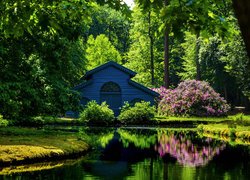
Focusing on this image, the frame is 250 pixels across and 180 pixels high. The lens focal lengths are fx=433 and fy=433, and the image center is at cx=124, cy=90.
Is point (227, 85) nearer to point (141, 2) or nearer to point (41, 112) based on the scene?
point (41, 112)

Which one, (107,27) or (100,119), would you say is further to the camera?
(107,27)

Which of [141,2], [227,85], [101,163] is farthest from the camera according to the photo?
[227,85]

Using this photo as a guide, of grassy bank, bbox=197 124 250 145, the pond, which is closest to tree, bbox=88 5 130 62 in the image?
grassy bank, bbox=197 124 250 145

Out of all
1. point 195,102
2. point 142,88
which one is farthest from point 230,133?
point 142,88

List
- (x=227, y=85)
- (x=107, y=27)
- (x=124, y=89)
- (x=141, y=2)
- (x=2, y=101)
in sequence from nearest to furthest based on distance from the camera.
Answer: (x=141, y=2) < (x=2, y=101) < (x=124, y=89) < (x=227, y=85) < (x=107, y=27)

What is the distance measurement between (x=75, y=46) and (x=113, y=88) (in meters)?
14.0

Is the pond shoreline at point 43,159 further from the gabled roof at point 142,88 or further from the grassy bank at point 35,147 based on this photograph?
the gabled roof at point 142,88

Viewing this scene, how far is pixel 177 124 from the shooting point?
150 feet

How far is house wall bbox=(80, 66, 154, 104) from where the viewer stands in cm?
5231

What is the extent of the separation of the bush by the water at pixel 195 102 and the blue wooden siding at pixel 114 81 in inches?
119

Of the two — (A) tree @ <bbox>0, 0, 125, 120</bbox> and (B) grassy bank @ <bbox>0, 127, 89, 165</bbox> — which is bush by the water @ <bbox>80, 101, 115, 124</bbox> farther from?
(B) grassy bank @ <bbox>0, 127, 89, 165</bbox>

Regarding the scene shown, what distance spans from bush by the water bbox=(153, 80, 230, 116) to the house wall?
10.3 feet

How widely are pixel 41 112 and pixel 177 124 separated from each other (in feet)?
75.5

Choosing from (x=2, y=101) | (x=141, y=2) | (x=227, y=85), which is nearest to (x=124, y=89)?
(x=227, y=85)
